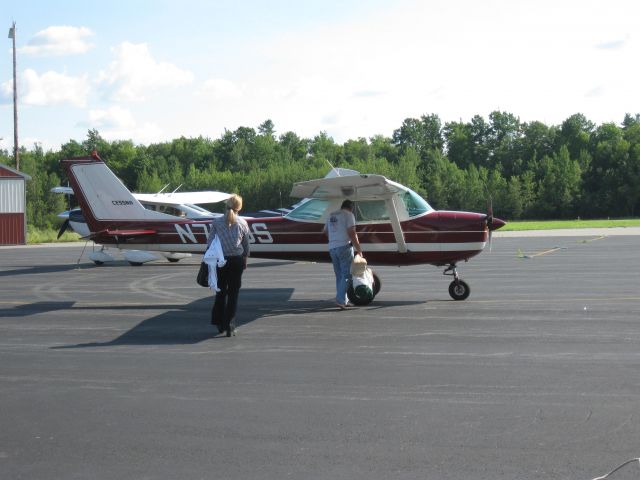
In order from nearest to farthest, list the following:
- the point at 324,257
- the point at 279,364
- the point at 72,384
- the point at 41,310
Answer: the point at 72,384 < the point at 279,364 < the point at 41,310 < the point at 324,257

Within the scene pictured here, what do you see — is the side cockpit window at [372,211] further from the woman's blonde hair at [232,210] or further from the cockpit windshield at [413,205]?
the woman's blonde hair at [232,210]

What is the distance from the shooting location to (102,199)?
16.0 m

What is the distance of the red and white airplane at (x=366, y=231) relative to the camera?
1343 cm

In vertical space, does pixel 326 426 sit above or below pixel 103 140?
below

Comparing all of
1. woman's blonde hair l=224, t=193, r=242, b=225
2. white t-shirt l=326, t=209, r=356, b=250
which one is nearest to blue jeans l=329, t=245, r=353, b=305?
white t-shirt l=326, t=209, r=356, b=250

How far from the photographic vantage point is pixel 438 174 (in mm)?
83688

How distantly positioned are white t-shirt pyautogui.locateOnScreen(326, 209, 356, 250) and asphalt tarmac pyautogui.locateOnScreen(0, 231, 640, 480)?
109cm

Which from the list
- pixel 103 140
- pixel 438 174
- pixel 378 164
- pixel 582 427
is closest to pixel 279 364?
pixel 582 427

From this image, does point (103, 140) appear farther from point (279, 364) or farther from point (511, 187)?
point (279, 364)

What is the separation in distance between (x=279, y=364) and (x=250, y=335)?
203 centimetres

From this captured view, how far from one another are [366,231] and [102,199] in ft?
18.6

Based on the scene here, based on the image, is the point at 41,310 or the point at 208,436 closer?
the point at 208,436

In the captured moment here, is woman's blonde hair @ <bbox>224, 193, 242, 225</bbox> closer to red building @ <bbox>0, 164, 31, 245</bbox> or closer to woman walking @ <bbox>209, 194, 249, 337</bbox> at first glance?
woman walking @ <bbox>209, 194, 249, 337</bbox>

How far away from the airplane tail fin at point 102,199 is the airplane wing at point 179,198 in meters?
5.69
